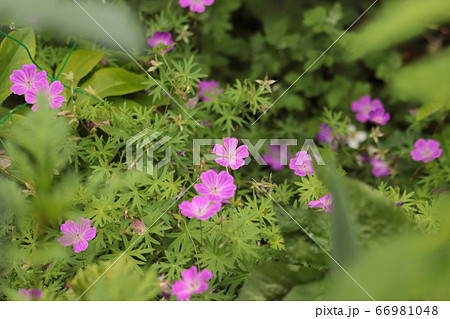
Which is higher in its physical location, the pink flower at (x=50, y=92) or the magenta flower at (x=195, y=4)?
the magenta flower at (x=195, y=4)

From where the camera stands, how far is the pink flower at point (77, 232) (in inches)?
39.2

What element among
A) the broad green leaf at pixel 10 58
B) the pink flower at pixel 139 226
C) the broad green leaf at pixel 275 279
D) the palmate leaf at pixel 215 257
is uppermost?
the broad green leaf at pixel 10 58

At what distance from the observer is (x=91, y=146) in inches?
46.7

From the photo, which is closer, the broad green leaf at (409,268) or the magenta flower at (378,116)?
the broad green leaf at (409,268)

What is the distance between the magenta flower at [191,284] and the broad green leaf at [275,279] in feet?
0.28

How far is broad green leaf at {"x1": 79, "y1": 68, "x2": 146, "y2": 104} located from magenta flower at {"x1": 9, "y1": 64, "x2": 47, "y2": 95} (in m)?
0.25

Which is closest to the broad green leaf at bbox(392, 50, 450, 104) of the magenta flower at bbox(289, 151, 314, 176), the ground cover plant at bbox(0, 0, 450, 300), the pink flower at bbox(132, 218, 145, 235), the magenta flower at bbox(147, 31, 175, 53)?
the ground cover plant at bbox(0, 0, 450, 300)

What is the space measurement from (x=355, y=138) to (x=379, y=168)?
0.48 feet

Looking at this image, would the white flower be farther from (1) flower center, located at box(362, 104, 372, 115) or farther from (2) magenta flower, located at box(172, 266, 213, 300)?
(2) magenta flower, located at box(172, 266, 213, 300)

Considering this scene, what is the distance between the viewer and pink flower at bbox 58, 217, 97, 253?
100 cm

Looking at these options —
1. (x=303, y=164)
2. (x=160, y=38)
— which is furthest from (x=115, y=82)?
(x=303, y=164)

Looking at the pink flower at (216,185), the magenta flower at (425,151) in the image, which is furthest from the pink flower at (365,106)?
the pink flower at (216,185)

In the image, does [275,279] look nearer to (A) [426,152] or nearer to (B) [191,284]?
(B) [191,284]

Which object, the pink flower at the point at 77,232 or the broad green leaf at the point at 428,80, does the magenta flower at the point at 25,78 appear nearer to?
the pink flower at the point at 77,232
